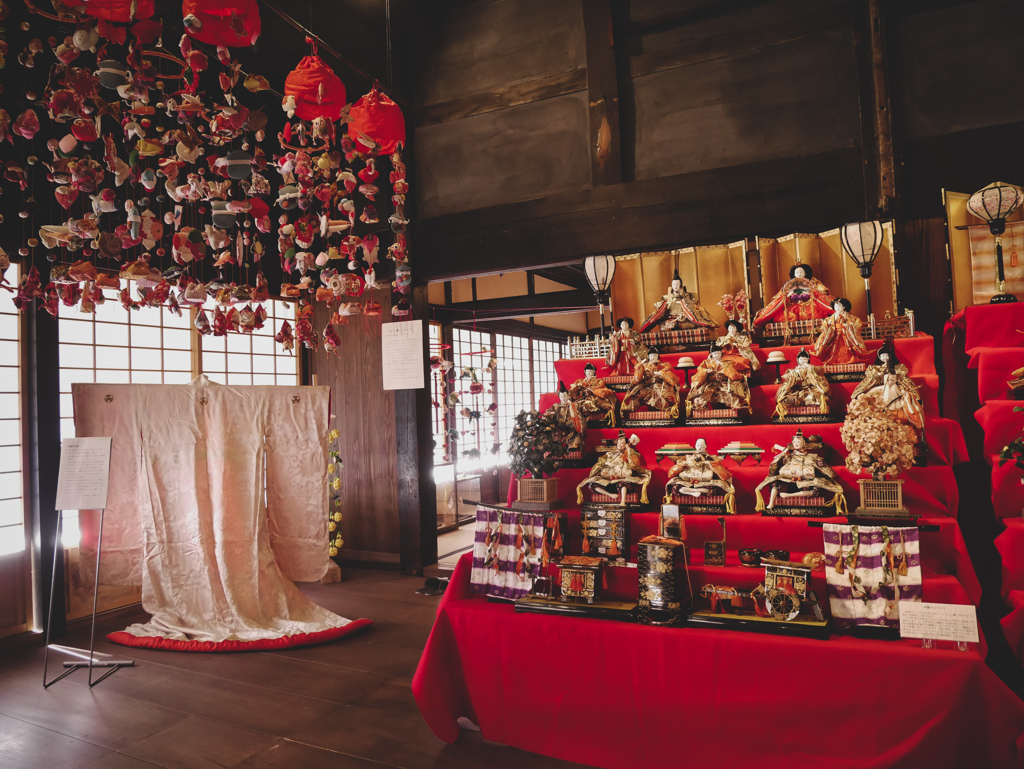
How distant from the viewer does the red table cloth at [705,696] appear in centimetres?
200

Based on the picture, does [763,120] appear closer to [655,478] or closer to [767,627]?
[655,478]

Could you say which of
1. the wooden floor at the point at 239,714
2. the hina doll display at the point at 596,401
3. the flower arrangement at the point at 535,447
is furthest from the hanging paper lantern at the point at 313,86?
the wooden floor at the point at 239,714

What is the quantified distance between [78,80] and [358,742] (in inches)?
121

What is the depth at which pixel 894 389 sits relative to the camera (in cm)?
287

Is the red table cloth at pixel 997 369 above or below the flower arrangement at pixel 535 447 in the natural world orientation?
above

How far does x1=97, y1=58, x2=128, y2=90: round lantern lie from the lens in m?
2.65

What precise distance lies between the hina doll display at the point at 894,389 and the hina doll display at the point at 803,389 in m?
0.16

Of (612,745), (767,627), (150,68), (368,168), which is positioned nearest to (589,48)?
(368,168)

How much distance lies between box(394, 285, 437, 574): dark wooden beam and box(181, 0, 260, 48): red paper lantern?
3258 mm

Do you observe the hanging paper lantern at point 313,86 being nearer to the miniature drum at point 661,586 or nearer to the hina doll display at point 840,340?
the miniature drum at point 661,586

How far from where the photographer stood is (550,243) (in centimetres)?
509

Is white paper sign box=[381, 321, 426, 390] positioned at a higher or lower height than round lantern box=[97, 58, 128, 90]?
lower

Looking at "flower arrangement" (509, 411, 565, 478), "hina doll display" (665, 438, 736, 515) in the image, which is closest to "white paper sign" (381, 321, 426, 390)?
"flower arrangement" (509, 411, 565, 478)

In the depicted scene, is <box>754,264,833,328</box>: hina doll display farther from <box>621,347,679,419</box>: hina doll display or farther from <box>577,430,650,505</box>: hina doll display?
<box>577,430,650,505</box>: hina doll display
